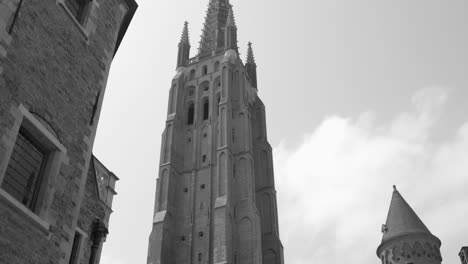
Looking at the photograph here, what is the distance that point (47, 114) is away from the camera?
30.8ft

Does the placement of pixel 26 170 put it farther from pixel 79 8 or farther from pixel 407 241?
pixel 407 241

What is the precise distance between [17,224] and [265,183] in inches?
1696

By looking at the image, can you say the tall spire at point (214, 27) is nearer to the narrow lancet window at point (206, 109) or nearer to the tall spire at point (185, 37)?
the tall spire at point (185, 37)

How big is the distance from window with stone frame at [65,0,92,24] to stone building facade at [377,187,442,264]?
84.3ft

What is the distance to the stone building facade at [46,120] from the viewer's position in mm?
8367

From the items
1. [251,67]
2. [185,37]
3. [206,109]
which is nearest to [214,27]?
[185,37]

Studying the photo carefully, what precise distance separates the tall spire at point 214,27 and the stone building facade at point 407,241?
105ft

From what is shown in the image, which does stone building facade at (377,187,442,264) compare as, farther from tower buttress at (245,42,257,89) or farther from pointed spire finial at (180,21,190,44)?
pointed spire finial at (180,21,190,44)

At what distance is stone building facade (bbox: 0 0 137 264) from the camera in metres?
8.37

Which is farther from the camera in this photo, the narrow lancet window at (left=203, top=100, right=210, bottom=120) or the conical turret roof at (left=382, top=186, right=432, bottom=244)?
the narrow lancet window at (left=203, top=100, right=210, bottom=120)

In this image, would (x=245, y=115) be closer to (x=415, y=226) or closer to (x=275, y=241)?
(x=275, y=241)

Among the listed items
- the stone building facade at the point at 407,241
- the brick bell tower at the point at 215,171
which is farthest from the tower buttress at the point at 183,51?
the stone building facade at the point at 407,241

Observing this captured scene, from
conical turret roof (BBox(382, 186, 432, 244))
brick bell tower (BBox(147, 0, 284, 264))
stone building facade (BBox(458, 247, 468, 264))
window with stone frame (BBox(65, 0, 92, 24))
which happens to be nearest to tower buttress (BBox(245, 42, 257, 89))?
brick bell tower (BBox(147, 0, 284, 264))

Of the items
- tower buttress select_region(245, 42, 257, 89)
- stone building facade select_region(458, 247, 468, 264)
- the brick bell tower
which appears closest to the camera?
stone building facade select_region(458, 247, 468, 264)
